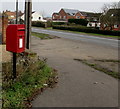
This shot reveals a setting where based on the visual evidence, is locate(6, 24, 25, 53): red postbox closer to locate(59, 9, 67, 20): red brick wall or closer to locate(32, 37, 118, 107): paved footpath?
locate(32, 37, 118, 107): paved footpath

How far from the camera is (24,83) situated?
484 cm

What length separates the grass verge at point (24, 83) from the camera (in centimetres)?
393

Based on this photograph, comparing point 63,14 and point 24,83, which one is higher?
point 63,14

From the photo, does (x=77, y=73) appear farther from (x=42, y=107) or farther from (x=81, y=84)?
(x=42, y=107)

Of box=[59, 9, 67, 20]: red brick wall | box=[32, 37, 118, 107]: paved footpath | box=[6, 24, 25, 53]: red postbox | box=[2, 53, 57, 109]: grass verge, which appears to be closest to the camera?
box=[2, 53, 57, 109]: grass verge

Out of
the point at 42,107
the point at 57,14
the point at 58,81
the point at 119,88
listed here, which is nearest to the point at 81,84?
the point at 58,81

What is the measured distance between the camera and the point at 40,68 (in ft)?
20.5

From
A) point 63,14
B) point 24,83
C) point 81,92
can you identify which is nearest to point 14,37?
point 24,83

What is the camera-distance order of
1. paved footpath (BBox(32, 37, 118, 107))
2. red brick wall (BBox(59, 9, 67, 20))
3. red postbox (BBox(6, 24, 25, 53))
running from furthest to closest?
red brick wall (BBox(59, 9, 67, 20))
red postbox (BBox(6, 24, 25, 53))
paved footpath (BBox(32, 37, 118, 107))

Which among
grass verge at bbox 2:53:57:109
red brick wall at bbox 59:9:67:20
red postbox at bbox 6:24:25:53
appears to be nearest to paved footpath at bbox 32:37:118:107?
grass verge at bbox 2:53:57:109

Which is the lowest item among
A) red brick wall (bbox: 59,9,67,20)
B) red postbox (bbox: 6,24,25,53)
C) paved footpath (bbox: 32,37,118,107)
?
paved footpath (bbox: 32,37,118,107)

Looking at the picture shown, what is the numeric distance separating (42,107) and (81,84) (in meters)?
1.93

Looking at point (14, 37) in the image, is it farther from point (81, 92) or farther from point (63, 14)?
point (63, 14)

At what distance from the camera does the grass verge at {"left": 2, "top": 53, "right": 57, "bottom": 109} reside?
3932 millimetres
